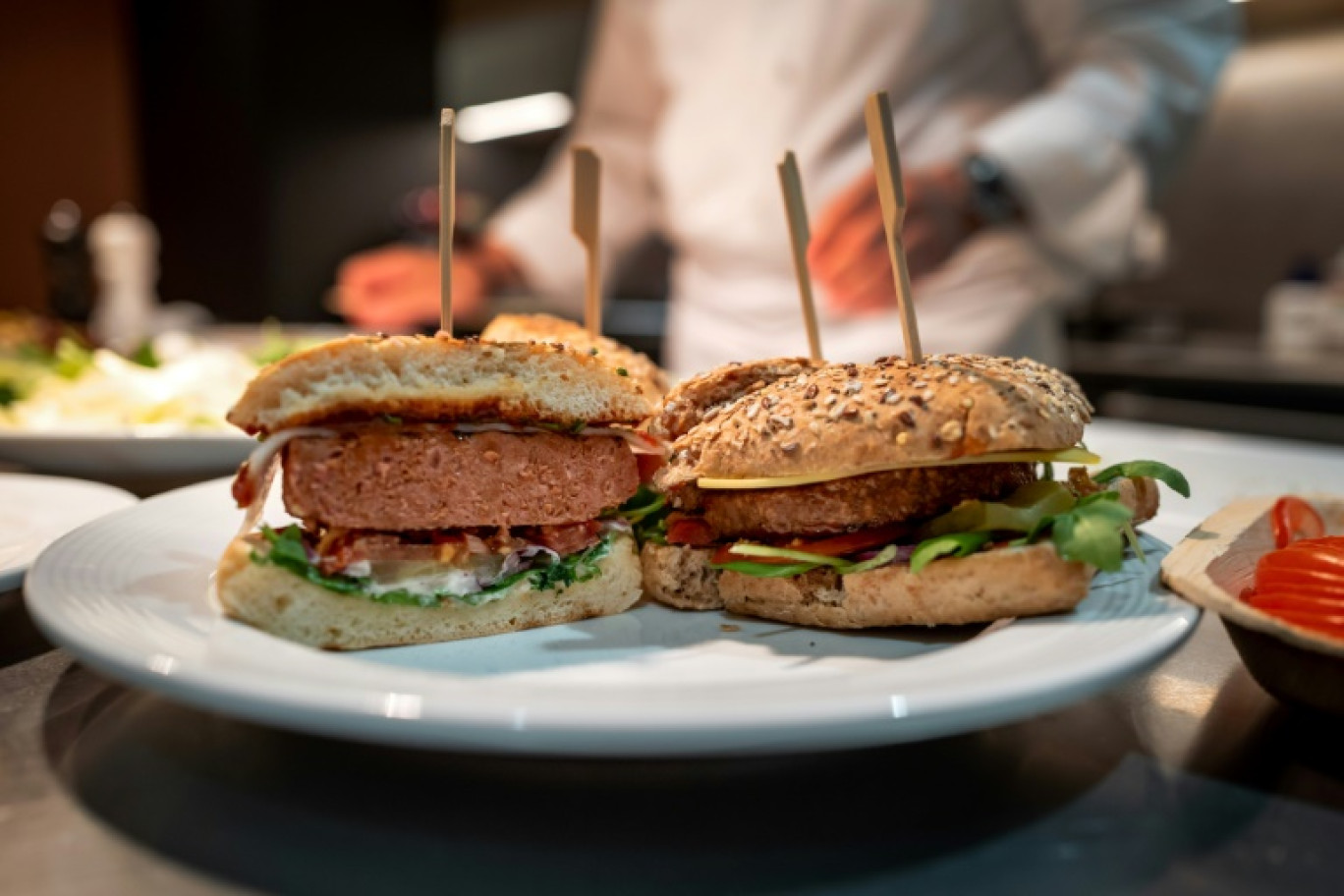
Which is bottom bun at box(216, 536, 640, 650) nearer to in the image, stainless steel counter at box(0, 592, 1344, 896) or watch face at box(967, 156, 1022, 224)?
stainless steel counter at box(0, 592, 1344, 896)

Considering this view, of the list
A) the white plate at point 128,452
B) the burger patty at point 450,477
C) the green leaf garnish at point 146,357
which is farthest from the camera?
the green leaf garnish at point 146,357

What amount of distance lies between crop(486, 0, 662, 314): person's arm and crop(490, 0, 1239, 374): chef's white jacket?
0.36 metres

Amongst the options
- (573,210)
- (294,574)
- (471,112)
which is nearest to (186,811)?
(294,574)

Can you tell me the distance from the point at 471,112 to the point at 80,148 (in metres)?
4.21

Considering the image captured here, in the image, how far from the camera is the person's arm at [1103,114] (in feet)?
15.5

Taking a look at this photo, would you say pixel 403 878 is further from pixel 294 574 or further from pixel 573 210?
pixel 573 210

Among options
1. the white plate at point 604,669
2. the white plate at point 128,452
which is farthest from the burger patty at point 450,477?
the white plate at point 128,452

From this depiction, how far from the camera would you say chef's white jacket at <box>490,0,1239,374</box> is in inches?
192

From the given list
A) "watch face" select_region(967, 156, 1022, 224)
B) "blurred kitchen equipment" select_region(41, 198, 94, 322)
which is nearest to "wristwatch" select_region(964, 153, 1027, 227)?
"watch face" select_region(967, 156, 1022, 224)

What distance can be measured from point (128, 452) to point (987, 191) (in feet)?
11.9

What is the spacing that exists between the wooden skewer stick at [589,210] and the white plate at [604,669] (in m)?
0.92

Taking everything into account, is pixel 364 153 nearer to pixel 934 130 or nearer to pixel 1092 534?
pixel 934 130

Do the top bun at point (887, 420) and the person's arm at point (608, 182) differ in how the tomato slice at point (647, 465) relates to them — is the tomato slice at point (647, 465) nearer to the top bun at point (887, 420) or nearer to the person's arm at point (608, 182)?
the top bun at point (887, 420)

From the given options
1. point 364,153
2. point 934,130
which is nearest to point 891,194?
point 934,130
